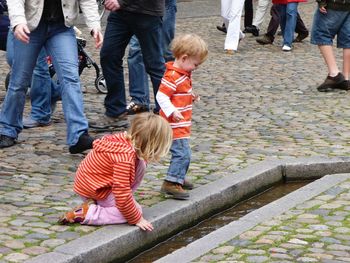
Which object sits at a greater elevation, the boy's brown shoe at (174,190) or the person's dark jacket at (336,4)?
the person's dark jacket at (336,4)

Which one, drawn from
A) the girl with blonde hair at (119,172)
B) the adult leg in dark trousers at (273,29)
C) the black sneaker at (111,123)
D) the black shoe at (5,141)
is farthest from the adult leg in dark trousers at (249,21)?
the girl with blonde hair at (119,172)

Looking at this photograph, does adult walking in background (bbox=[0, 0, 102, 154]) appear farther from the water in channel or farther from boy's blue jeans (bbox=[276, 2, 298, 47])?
boy's blue jeans (bbox=[276, 2, 298, 47])

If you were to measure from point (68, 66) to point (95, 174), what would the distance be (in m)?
1.89

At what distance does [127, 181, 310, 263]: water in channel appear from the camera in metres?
5.52

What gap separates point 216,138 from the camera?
8164mm

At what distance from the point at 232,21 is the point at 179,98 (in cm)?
805

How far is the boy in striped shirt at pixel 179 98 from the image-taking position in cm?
609

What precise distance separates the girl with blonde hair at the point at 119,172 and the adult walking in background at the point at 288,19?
8.98 meters

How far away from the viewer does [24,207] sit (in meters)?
5.92

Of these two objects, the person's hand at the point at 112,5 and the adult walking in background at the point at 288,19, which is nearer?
the person's hand at the point at 112,5

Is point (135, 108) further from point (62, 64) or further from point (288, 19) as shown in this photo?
point (288, 19)

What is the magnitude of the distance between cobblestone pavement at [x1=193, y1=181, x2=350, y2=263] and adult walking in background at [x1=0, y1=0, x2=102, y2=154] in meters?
1.95

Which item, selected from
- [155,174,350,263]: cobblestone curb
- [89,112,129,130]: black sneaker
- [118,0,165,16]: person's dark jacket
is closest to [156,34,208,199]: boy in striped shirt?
[155,174,350,263]: cobblestone curb

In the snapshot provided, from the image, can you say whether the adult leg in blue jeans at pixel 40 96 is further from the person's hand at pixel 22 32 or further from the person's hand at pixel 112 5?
the person's hand at pixel 22 32
